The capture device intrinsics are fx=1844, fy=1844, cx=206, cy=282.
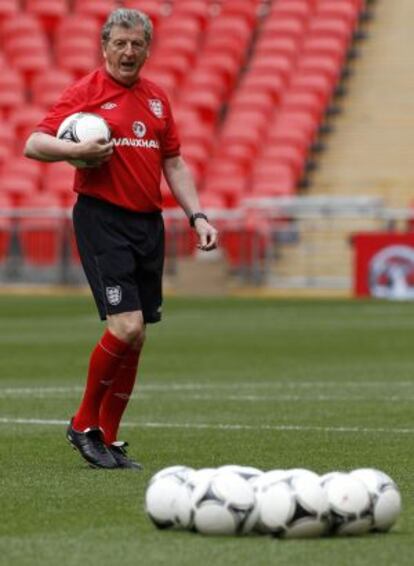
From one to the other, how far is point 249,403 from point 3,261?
66.7 feet

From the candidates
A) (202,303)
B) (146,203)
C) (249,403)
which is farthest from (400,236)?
(146,203)

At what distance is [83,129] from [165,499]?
Result: 2.85 meters

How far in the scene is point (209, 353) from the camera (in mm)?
18750

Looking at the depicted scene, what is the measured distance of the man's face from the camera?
9203 millimetres

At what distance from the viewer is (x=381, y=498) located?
22.2 feet

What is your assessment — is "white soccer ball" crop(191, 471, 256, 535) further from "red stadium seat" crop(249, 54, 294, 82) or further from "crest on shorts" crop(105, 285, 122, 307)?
"red stadium seat" crop(249, 54, 294, 82)

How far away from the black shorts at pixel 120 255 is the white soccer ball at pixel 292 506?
2.75 metres

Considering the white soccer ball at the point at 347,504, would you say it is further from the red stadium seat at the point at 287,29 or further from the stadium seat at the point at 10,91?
the stadium seat at the point at 10,91

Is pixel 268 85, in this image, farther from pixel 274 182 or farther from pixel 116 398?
pixel 116 398

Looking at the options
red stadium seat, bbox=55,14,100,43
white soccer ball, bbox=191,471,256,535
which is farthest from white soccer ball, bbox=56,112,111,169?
red stadium seat, bbox=55,14,100,43

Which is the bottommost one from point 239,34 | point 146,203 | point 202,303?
point 202,303

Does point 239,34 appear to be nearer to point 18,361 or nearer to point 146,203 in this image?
point 18,361

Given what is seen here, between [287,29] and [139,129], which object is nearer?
[139,129]

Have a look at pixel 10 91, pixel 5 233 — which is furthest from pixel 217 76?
pixel 5 233
